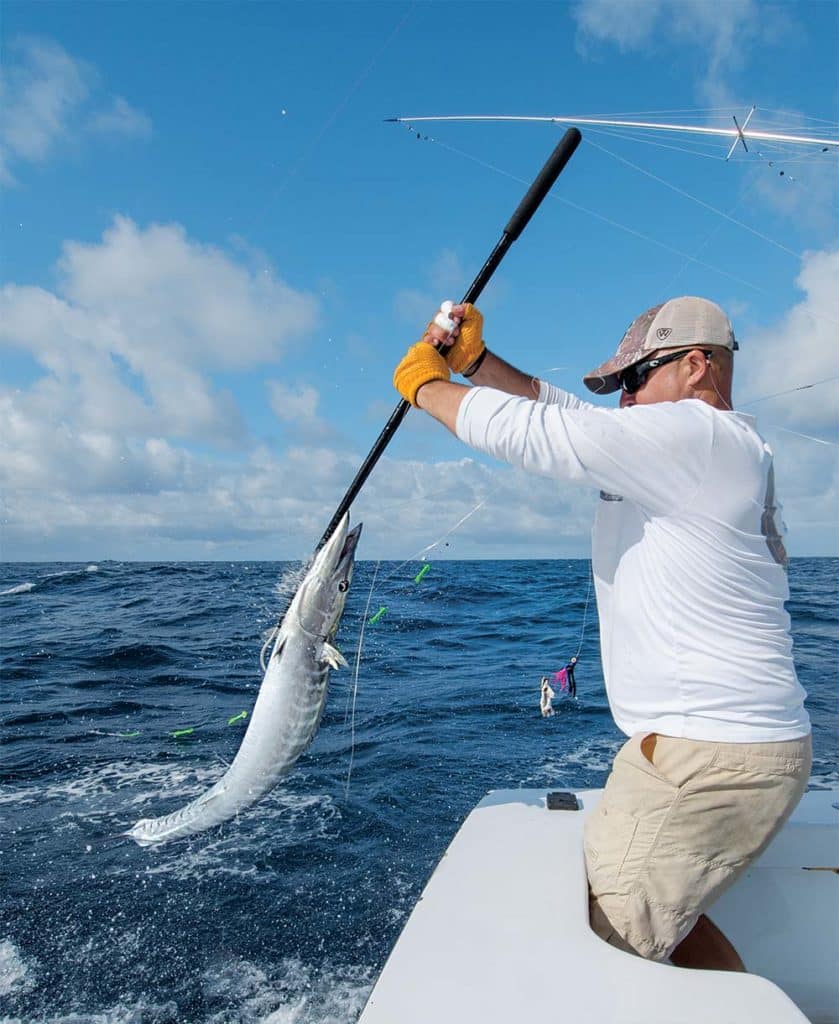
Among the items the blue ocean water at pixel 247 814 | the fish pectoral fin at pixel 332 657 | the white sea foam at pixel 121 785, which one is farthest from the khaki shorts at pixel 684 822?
the white sea foam at pixel 121 785

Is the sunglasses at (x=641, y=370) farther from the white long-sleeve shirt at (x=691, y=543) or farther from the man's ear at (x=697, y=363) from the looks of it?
the white long-sleeve shirt at (x=691, y=543)

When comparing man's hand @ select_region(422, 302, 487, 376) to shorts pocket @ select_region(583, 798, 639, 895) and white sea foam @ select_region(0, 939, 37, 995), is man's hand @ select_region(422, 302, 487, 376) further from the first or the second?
white sea foam @ select_region(0, 939, 37, 995)

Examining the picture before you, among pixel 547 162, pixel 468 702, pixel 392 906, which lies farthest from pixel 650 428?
pixel 468 702

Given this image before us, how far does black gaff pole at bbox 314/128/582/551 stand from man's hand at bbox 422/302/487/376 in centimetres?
26

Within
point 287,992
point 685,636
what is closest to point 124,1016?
point 287,992

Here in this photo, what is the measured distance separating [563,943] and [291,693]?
1418 millimetres

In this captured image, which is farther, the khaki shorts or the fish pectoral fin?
the fish pectoral fin

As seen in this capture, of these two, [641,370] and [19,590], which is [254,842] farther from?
[19,590]

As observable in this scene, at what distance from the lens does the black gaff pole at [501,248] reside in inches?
130

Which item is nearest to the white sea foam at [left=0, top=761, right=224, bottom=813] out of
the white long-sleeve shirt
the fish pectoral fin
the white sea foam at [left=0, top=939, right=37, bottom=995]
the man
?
the white sea foam at [left=0, top=939, right=37, bottom=995]

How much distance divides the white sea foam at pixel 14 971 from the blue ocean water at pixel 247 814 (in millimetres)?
11

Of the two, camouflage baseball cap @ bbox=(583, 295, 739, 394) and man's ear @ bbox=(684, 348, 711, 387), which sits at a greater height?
camouflage baseball cap @ bbox=(583, 295, 739, 394)

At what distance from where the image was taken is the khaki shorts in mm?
2137

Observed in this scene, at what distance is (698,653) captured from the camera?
85.4 inches
